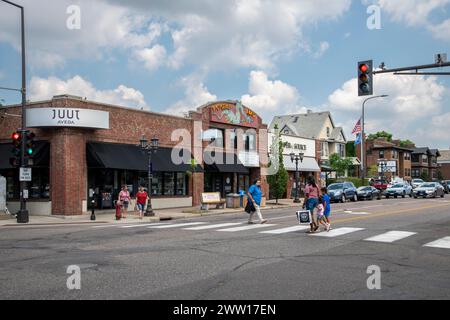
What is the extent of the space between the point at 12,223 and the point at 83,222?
295cm

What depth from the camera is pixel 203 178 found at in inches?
1344

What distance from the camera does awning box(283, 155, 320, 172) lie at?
45625 mm

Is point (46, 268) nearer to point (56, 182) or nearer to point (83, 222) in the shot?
point (83, 222)

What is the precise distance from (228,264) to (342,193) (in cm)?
2986

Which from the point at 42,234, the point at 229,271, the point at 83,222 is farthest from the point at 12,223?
the point at 229,271

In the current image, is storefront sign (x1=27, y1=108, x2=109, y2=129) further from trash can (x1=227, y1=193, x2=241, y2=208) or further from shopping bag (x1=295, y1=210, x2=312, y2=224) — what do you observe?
shopping bag (x1=295, y1=210, x2=312, y2=224)

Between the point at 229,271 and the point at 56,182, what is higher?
the point at 56,182

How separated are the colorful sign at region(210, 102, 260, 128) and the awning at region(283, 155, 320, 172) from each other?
6.78 meters

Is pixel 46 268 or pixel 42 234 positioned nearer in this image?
pixel 46 268

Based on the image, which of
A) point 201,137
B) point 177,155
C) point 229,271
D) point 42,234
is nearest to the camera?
point 229,271

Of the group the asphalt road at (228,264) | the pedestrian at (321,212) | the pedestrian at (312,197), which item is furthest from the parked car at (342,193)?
the pedestrian at (312,197)

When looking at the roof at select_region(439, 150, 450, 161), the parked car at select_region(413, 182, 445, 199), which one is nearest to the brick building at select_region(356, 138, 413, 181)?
the parked car at select_region(413, 182, 445, 199)

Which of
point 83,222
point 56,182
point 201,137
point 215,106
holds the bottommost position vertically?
point 83,222

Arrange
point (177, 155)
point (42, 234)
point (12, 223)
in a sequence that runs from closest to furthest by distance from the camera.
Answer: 1. point (42, 234)
2. point (12, 223)
3. point (177, 155)
